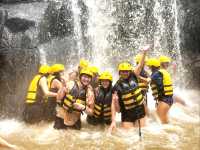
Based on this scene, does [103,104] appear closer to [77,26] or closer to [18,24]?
[18,24]

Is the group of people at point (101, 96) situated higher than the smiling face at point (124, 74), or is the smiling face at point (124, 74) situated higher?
the smiling face at point (124, 74)

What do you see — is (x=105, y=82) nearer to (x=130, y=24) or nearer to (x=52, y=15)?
(x=52, y=15)

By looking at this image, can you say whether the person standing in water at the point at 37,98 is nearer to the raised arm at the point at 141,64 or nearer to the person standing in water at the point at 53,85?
the person standing in water at the point at 53,85

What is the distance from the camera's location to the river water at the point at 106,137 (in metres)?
7.48

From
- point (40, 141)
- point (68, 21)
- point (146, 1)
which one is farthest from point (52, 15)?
point (40, 141)

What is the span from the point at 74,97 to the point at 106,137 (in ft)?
3.35

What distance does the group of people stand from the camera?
791cm

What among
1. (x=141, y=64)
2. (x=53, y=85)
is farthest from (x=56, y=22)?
(x=141, y=64)

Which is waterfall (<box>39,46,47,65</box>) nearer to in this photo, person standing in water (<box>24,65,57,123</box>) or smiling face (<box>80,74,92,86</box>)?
person standing in water (<box>24,65,57,123</box>)

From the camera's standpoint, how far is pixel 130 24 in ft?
47.5

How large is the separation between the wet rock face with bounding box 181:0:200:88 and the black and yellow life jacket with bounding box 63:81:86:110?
7.62 m

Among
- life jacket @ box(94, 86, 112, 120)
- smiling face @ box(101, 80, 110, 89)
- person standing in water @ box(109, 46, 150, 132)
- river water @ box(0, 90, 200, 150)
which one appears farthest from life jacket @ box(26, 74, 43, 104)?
person standing in water @ box(109, 46, 150, 132)

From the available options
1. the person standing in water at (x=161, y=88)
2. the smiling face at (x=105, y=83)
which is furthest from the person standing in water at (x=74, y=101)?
the person standing in water at (x=161, y=88)

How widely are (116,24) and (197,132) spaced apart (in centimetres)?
701
